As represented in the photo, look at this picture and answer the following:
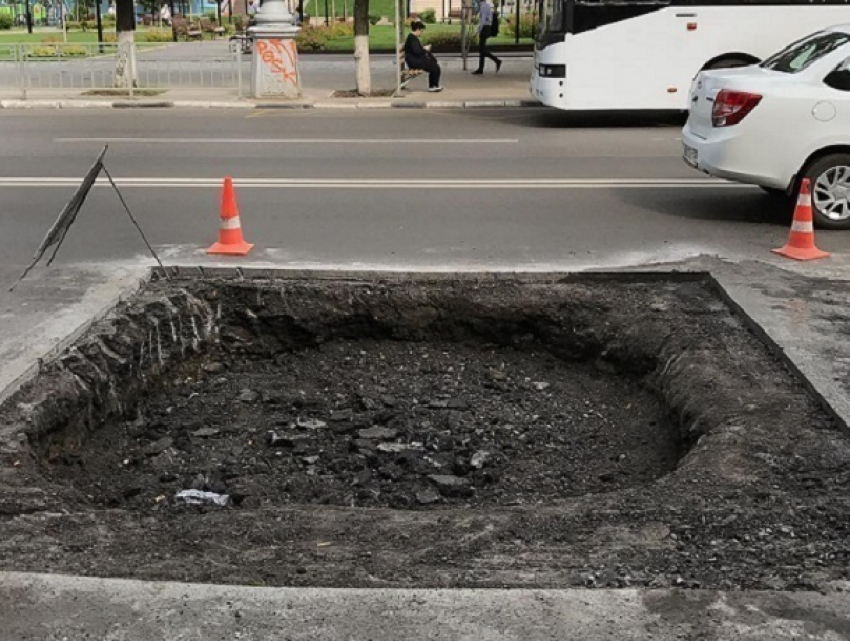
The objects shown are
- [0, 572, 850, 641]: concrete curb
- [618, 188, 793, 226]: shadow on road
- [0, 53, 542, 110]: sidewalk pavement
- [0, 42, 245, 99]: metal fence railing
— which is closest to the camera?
[0, 572, 850, 641]: concrete curb

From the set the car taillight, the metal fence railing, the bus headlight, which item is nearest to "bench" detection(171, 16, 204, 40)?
the metal fence railing

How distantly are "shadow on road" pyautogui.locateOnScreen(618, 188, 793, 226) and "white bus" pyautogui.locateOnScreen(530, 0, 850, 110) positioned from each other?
5965 mm

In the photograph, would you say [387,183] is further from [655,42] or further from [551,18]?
[551,18]

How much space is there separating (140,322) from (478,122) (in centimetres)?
1211

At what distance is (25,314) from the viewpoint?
6758 millimetres

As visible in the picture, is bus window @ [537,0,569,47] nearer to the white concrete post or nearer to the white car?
the white concrete post

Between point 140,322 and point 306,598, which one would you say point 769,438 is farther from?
point 140,322

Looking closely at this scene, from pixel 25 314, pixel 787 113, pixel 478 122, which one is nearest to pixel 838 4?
pixel 478 122

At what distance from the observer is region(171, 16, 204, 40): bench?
4990 centimetres

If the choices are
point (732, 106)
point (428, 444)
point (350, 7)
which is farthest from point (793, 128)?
point (350, 7)

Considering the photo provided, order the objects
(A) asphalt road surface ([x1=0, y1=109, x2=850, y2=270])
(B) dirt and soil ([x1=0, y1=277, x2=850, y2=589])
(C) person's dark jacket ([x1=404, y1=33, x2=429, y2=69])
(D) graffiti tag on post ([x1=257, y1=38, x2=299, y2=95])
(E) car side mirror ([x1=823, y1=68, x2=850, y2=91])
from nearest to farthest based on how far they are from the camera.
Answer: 1. (B) dirt and soil ([x1=0, y1=277, x2=850, y2=589])
2. (A) asphalt road surface ([x1=0, y1=109, x2=850, y2=270])
3. (E) car side mirror ([x1=823, y1=68, x2=850, y2=91])
4. (D) graffiti tag on post ([x1=257, y1=38, x2=299, y2=95])
5. (C) person's dark jacket ([x1=404, y1=33, x2=429, y2=69])

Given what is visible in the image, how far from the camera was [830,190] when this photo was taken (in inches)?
379

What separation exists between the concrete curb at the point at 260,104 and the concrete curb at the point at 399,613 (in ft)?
57.8

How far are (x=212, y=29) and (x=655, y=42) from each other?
150 feet
